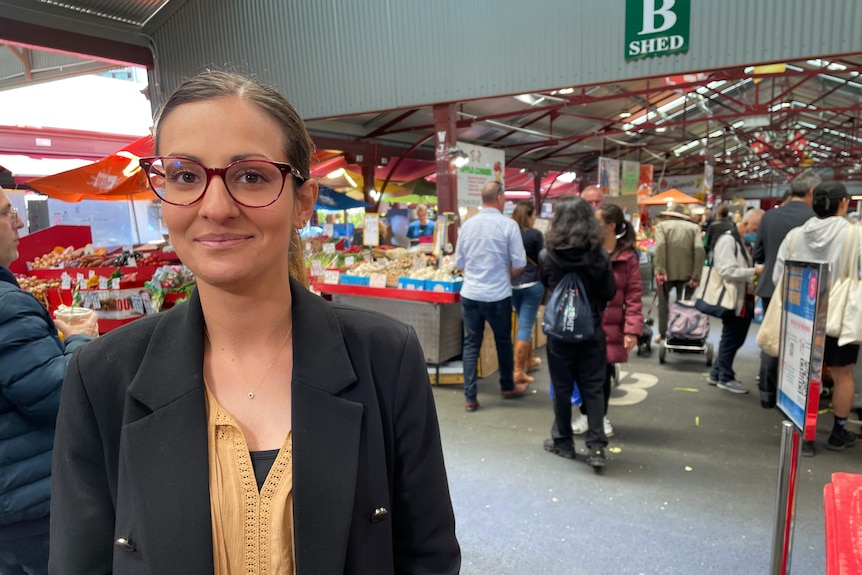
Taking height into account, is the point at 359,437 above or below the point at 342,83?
below

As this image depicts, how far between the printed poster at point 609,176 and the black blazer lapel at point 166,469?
36.2 ft

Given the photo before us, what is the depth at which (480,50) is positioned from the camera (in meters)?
5.06

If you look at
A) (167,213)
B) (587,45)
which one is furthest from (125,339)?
(587,45)

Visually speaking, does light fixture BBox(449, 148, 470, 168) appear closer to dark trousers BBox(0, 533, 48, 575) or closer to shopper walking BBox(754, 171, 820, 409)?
shopper walking BBox(754, 171, 820, 409)

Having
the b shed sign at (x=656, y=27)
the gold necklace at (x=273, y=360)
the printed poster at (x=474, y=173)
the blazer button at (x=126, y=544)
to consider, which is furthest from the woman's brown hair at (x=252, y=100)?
the printed poster at (x=474, y=173)

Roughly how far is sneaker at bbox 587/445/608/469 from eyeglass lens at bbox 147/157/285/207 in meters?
3.23

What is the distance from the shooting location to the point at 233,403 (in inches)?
40.3

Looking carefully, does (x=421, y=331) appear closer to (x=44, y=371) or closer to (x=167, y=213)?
(x=44, y=371)

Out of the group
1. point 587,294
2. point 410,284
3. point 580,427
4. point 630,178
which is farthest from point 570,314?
point 630,178

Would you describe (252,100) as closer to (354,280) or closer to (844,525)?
(844,525)

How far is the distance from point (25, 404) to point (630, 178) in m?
12.9

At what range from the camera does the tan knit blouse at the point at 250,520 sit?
933 mm

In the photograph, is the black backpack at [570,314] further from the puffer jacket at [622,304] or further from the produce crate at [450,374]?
the produce crate at [450,374]

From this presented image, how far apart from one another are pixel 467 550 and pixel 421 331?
2.91m
